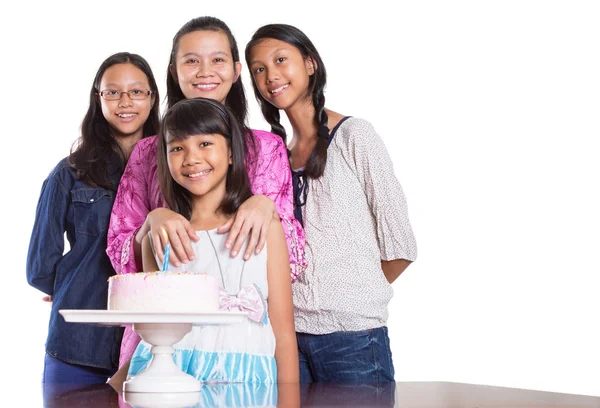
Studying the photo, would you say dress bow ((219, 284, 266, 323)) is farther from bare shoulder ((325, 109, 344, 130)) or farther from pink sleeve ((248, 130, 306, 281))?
bare shoulder ((325, 109, 344, 130))

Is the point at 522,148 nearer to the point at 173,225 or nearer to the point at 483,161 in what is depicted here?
the point at 483,161

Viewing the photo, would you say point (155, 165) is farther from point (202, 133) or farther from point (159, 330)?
point (159, 330)

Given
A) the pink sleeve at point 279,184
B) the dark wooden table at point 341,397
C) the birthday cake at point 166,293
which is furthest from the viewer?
the pink sleeve at point 279,184

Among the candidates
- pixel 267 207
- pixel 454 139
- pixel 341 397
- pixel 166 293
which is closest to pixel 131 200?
pixel 267 207

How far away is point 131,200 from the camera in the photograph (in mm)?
2326

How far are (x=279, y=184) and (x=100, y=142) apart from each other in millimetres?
636

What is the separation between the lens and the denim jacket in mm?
2381

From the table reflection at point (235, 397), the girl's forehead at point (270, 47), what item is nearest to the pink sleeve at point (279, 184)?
the girl's forehead at point (270, 47)

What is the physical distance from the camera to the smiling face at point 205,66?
2.29m

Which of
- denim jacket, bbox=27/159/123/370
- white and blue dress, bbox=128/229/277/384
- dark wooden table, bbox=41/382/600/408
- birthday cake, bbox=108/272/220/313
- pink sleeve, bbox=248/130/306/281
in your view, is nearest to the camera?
dark wooden table, bbox=41/382/600/408

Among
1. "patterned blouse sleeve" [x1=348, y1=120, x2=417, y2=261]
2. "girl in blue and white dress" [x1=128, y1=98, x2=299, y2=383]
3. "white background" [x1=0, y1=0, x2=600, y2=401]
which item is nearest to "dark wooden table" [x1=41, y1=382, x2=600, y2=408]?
"girl in blue and white dress" [x1=128, y1=98, x2=299, y2=383]

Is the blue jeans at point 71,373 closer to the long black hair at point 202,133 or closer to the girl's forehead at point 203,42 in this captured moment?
the long black hair at point 202,133

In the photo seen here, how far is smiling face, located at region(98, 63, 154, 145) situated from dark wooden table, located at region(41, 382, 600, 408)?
1.03m

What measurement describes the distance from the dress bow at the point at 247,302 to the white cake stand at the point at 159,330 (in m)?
0.39
